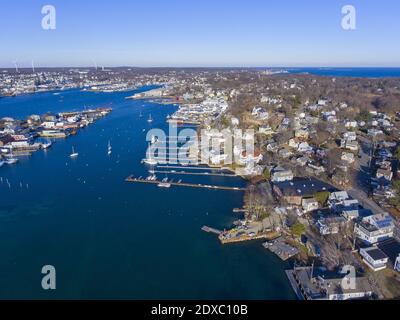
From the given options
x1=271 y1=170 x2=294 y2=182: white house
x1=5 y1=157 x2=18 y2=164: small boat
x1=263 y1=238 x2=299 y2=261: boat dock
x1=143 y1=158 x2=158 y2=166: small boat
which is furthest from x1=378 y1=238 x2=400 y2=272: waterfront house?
x1=5 y1=157 x2=18 y2=164: small boat

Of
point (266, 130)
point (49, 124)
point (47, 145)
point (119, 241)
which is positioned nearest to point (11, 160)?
point (47, 145)

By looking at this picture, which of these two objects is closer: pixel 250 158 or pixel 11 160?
pixel 250 158

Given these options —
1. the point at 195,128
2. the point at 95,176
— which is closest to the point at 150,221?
the point at 95,176

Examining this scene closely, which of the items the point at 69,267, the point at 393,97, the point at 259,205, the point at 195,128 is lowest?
the point at 69,267

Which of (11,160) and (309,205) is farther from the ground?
(11,160)

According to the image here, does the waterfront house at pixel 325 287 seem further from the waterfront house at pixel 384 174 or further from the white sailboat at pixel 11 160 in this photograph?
the white sailboat at pixel 11 160

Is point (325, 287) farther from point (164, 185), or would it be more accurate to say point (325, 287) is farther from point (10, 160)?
point (10, 160)
